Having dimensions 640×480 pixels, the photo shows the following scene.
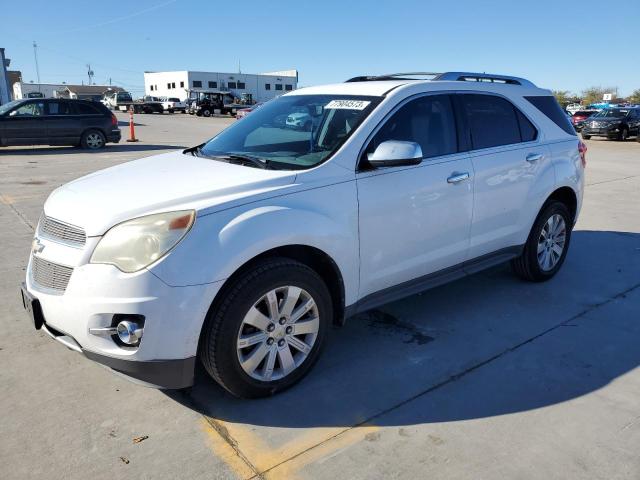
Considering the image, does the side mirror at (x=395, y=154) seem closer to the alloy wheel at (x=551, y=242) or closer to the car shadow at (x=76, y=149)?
the alloy wheel at (x=551, y=242)

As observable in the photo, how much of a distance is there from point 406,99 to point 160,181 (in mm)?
1731

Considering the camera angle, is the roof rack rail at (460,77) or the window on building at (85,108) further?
the window on building at (85,108)

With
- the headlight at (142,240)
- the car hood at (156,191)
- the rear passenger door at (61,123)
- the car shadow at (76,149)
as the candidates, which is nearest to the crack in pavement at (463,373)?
the headlight at (142,240)

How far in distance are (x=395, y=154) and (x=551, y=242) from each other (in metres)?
2.47

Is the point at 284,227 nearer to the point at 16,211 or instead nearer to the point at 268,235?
the point at 268,235

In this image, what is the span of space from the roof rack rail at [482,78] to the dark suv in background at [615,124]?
22.8 meters

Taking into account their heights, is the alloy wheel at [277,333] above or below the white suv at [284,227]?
below

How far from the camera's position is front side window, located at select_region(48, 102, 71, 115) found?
15.4 m

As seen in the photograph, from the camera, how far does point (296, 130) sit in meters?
3.90

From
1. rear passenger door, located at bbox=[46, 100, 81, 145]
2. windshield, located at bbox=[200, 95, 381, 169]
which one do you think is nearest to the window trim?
windshield, located at bbox=[200, 95, 381, 169]

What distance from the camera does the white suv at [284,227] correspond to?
8.55 ft

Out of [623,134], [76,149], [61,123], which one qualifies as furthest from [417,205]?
[623,134]

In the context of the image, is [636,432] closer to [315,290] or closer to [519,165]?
[315,290]

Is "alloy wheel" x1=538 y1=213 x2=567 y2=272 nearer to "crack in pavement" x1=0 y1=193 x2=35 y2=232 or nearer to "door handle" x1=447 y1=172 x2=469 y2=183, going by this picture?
"door handle" x1=447 y1=172 x2=469 y2=183
